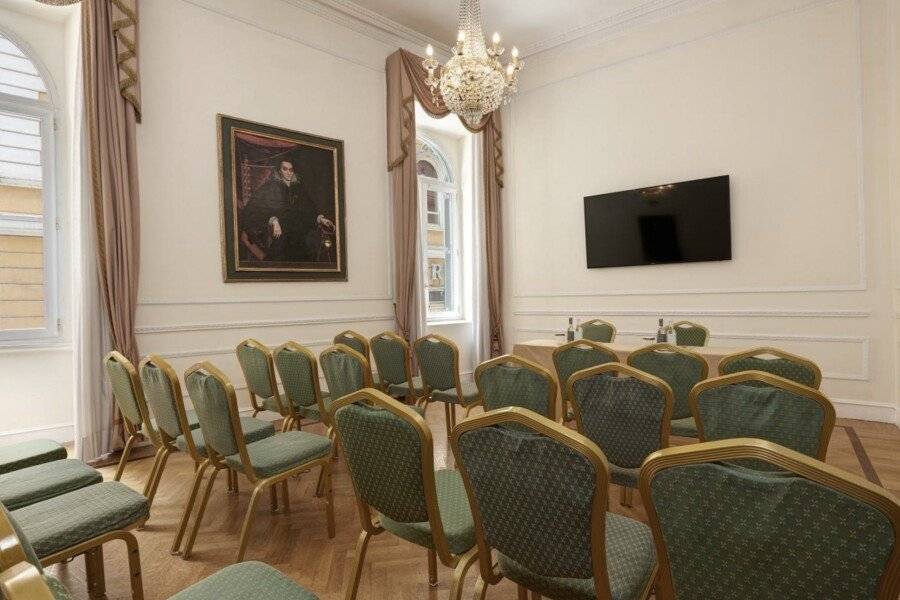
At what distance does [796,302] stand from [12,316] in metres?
6.73

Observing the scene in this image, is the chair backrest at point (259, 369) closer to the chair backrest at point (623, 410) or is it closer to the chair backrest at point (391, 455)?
the chair backrest at point (391, 455)

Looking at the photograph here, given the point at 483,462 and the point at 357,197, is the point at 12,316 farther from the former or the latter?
the point at 483,462

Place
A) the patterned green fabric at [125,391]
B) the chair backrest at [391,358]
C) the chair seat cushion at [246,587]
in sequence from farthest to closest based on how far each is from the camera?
the chair backrest at [391,358]
the patterned green fabric at [125,391]
the chair seat cushion at [246,587]

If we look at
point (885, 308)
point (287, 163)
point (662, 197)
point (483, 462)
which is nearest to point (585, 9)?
point (662, 197)

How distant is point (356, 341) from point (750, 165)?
425cm

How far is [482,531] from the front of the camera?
144 centimetres

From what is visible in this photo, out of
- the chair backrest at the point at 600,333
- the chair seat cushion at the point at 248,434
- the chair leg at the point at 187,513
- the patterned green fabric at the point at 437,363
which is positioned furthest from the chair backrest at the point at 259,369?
the chair backrest at the point at 600,333

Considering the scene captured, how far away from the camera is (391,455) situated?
1.54m

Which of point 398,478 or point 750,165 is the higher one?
point 750,165

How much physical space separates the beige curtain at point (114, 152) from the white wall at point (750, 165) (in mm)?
4556

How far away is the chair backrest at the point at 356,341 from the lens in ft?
12.3

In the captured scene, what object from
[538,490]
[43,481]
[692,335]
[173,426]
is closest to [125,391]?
[173,426]

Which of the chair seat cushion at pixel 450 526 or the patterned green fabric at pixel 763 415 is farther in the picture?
the patterned green fabric at pixel 763 415

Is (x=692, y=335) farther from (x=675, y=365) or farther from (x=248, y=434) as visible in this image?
(x=248, y=434)
